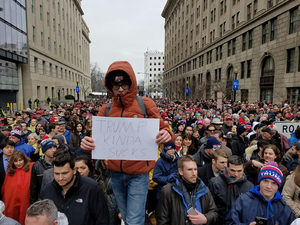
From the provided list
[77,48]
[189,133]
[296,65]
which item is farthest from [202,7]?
[189,133]

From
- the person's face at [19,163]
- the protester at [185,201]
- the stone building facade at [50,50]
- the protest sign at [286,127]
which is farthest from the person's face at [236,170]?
the stone building facade at [50,50]

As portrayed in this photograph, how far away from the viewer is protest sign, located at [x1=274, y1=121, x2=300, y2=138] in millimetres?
6508

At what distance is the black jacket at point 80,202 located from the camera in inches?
97.2

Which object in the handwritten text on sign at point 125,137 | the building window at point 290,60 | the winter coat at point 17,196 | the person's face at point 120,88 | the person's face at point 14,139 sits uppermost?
the building window at point 290,60

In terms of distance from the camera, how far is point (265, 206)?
8.92ft

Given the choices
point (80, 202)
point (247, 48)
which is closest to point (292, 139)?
point (80, 202)

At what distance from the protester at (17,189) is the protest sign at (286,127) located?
272 inches

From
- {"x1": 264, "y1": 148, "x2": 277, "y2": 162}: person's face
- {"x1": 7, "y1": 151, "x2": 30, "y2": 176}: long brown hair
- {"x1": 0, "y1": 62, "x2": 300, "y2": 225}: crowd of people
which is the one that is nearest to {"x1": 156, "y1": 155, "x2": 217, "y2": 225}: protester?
{"x1": 0, "y1": 62, "x2": 300, "y2": 225}: crowd of people

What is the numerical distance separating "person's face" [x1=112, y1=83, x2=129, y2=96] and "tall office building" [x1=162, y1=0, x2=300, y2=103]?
52.9ft

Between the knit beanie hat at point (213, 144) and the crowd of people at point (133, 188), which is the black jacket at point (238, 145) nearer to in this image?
the knit beanie hat at point (213, 144)

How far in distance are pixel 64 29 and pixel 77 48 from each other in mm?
13395

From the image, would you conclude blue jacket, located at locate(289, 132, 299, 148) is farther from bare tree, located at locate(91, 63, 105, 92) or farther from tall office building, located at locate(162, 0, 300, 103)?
bare tree, located at locate(91, 63, 105, 92)

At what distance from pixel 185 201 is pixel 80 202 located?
1.37m

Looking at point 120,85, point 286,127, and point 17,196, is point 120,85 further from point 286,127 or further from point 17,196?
point 286,127
